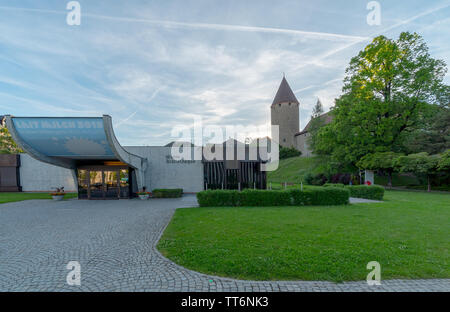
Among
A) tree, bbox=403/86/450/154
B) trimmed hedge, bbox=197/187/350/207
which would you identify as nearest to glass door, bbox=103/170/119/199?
trimmed hedge, bbox=197/187/350/207

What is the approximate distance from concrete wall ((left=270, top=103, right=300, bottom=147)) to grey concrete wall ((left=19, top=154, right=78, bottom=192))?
4902 cm

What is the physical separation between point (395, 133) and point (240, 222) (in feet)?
75.8

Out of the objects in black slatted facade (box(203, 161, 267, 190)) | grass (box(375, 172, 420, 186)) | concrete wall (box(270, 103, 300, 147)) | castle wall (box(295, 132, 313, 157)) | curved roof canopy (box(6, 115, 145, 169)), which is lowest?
grass (box(375, 172, 420, 186))

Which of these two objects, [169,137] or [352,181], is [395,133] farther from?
[169,137]

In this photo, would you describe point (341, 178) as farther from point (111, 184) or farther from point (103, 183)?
point (103, 183)

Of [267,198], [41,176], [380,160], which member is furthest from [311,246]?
[41,176]

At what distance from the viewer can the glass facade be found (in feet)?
49.7

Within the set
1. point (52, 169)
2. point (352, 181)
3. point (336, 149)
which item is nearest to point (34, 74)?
point (52, 169)

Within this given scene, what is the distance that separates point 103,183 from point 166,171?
194 inches

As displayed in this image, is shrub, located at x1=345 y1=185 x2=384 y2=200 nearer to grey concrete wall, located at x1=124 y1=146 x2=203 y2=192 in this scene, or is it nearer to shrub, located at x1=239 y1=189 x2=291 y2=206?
shrub, located at x1=239 y1=189 x2=291 y2=206

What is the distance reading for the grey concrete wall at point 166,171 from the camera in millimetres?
17141

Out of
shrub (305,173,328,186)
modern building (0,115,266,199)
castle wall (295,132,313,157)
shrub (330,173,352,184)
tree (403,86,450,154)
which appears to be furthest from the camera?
castle wall (295,132,313,157)

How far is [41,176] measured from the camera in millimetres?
19781

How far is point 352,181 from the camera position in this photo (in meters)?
22.4
